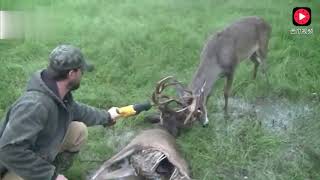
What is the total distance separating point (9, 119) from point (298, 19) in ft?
23.0

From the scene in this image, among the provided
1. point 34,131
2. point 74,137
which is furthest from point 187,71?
point 34,131

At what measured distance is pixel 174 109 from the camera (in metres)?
7.09

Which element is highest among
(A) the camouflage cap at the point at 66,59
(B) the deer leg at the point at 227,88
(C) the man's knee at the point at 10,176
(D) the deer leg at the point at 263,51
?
(A) the camouflage cap at the point at 66,59

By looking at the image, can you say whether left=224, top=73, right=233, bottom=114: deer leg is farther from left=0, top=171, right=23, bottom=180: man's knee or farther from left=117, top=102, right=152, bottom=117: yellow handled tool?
left=0, top=171, right=23, bottom=180: man's knee

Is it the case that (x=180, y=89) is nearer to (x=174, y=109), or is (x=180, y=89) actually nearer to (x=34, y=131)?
(x=174, y=109)

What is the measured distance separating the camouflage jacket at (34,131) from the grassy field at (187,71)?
54.3 inches

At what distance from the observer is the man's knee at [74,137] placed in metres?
5.76

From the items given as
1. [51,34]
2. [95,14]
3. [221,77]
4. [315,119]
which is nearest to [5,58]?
[51,34]

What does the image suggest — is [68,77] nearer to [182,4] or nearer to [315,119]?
[315,119]

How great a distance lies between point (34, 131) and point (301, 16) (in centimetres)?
708

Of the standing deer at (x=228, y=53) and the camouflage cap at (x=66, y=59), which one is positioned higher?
the camouflage cap at (x=66, y=59)

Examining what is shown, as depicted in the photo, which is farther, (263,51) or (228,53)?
(263,51)

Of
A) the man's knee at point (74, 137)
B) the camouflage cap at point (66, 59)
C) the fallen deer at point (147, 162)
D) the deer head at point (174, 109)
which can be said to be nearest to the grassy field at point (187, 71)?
the deer head at point (174, 109)

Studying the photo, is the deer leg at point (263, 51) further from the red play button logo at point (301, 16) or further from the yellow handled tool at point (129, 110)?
the yellow handled tool at point (129, 110)
